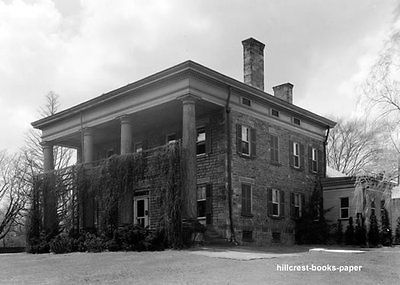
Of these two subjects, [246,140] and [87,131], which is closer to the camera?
[246,140]

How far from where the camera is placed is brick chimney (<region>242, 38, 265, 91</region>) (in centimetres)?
2591

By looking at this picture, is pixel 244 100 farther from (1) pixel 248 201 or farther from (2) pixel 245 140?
(1) pixel 248 201

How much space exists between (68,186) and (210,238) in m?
7.23

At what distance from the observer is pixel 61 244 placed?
21359 millimetres

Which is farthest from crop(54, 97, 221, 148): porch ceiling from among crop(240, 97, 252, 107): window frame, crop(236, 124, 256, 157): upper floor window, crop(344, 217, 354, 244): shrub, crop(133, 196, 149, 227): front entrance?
crop(344, 217, 354, 244): shrub

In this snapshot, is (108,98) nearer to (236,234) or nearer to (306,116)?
(236,234)

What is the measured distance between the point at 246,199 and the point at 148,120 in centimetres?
602

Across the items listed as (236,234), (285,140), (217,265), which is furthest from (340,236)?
(217,265)

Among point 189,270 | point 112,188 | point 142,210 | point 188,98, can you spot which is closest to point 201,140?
point 188,98

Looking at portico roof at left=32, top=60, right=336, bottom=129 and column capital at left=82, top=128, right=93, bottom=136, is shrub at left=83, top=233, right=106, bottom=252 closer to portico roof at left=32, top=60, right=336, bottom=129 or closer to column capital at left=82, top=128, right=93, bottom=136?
portico roof at left=32, top=60, right=336, bottom=129

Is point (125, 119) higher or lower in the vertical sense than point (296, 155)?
higher

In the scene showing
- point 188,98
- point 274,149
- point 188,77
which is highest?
point 188,77

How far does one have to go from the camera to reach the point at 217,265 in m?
13.1

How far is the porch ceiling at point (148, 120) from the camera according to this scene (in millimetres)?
21953
